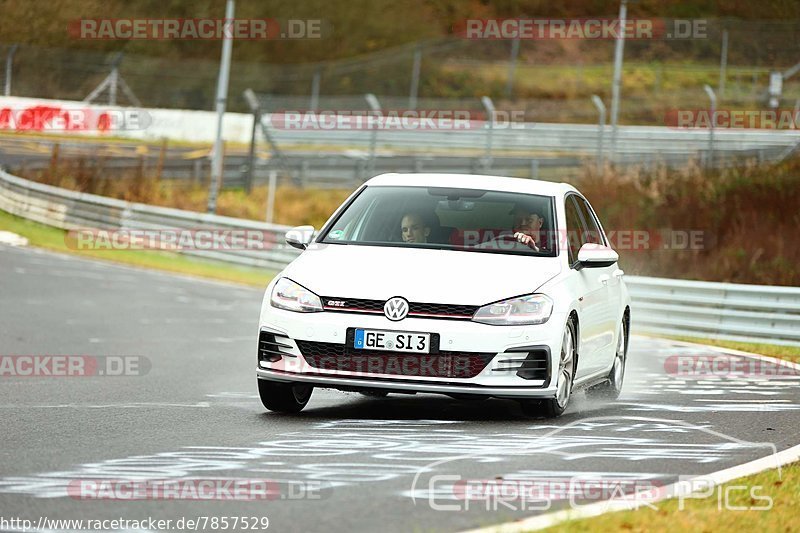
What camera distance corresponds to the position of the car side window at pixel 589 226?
11.6 metres

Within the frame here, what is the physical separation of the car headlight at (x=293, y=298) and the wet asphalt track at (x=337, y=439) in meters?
0.72

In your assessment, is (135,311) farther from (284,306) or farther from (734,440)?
(734,440)

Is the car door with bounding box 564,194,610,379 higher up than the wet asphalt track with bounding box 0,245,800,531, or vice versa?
the car door with bounding box 564,194,610,379

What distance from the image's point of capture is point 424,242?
412 inches

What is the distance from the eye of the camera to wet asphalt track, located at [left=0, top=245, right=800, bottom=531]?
6340 millimetres

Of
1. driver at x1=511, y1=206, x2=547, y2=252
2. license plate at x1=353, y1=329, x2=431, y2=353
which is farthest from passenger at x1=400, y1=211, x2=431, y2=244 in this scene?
license plate at x1=353, y1=329, x2=431, y2=353

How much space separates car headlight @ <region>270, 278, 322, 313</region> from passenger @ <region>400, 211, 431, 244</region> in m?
1.11

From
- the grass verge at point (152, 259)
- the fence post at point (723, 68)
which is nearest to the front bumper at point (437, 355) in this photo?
the grass verge at point (152, 259)

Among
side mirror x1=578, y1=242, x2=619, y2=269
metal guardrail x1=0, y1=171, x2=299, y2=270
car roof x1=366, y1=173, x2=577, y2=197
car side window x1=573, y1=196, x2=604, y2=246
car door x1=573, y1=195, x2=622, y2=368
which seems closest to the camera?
side mirror x1=578, y1=242, x2=619, y2=269

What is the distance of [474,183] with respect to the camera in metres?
10.9

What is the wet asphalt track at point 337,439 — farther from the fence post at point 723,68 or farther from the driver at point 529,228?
the fence post at point 723,68

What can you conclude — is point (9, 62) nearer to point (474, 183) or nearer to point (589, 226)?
point (589, 226)

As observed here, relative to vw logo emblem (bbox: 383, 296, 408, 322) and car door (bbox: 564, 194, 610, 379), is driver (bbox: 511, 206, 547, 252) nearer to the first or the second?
car door (bbox: 564, 194, 610, 379)

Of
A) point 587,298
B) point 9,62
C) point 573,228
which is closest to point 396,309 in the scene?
point 587,298
